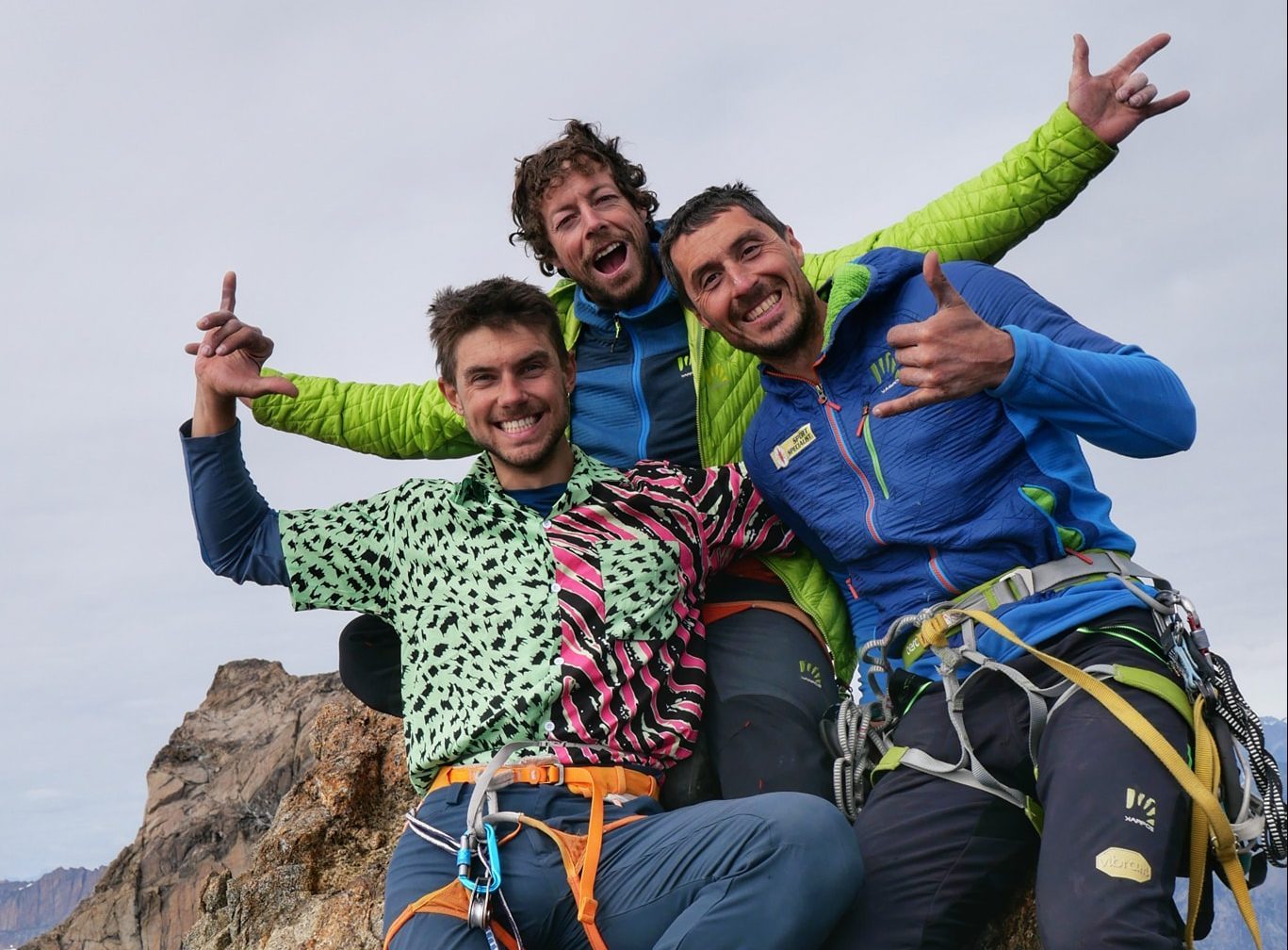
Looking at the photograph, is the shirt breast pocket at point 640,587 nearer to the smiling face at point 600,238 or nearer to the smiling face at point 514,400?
the smiling face at point 514,400

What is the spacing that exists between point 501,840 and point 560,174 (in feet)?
12.9

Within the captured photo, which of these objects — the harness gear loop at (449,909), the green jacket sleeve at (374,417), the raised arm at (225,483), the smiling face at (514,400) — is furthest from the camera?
→ the green jacket sleeve at (374,417)

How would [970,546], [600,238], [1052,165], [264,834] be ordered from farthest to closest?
[264,834], [600,238], [1052,165], [970,546]

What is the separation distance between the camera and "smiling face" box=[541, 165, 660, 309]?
6.70 metres

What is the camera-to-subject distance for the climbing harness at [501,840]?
4539 millimetres

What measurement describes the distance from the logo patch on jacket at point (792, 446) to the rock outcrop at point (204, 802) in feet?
18.3

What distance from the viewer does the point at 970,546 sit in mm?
5238

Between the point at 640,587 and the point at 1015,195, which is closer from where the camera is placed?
the point at 640,587

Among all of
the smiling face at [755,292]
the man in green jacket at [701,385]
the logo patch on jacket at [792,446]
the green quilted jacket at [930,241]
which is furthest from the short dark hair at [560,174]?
the logo patch on jacket at [792,446]

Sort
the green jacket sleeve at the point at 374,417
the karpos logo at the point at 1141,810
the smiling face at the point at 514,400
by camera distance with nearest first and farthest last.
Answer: the karpos logo at the point at 1141,810, the smiling face at the point at 514,400, the green jacket sleeve at the point at 374,417

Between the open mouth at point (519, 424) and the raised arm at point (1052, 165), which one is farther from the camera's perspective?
the raised arm at point (1052, 165)

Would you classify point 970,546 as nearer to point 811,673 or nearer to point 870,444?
point 870,444

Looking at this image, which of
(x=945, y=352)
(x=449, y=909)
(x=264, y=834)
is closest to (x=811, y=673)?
(x=945, y=352)

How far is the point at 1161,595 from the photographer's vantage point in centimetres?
498
